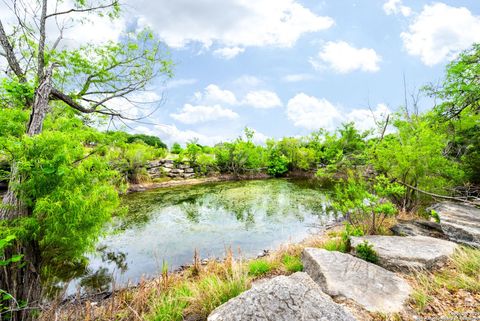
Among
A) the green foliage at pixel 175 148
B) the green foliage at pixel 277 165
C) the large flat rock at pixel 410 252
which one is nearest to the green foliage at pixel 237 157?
the green foliage at pixel 277 165

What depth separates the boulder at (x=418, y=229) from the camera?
19.1 feet

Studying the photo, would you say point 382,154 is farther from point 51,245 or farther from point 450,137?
point 51,245

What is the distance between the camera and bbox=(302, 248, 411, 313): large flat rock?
3090 mm

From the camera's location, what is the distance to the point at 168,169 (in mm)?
21516

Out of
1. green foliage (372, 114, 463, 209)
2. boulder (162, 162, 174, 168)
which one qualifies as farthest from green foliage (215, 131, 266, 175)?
green foliage (372, 114, 463, 209)

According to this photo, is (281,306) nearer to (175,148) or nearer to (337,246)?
(337,246)

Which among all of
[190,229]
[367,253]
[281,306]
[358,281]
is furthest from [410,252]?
[190,229]

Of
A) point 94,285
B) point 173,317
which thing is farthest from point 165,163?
point 173,317

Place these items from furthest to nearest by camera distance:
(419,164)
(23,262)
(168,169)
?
1. (168,169)
2. (419,164)
3. (23,262)

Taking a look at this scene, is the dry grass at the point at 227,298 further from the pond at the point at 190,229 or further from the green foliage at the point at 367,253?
the pond at the point at 190,229

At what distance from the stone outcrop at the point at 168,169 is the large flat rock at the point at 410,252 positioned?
1812 centimetres

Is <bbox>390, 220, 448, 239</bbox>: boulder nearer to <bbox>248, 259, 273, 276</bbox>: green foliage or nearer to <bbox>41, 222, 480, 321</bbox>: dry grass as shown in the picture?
<bbox>41, 222, 480, 321</bbox>: dry grass

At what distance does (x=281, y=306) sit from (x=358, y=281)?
1.82m

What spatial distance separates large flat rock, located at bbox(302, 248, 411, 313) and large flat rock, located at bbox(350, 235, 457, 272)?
18.3 inches
